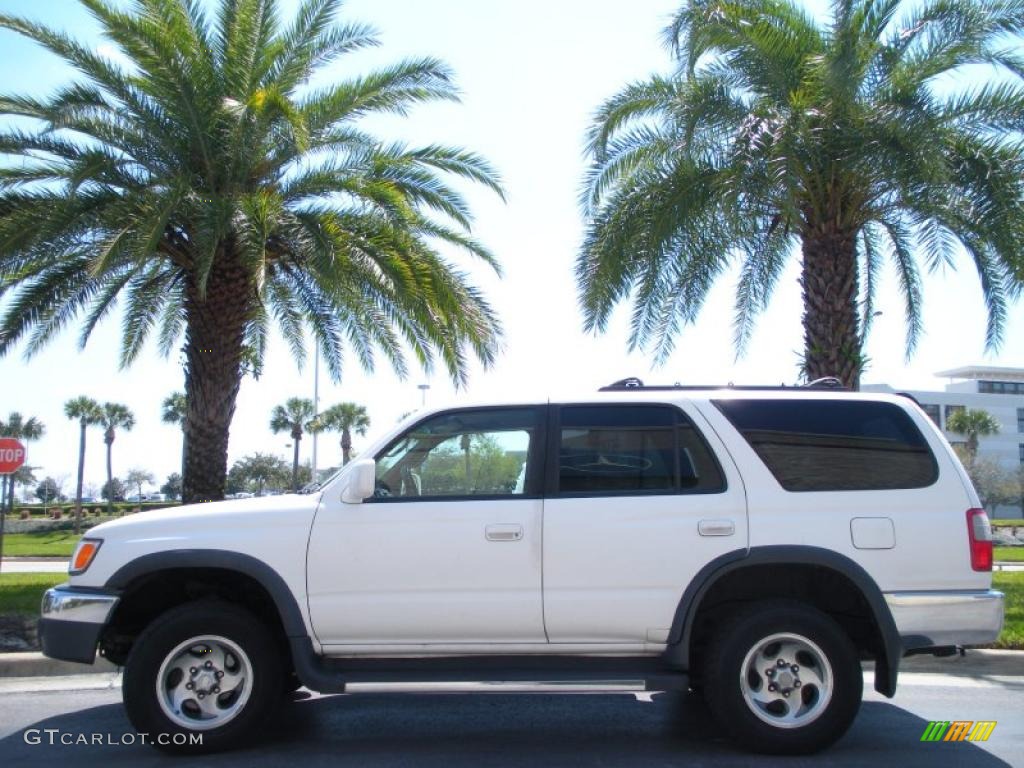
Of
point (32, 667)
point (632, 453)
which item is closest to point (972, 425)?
point (632, 453)

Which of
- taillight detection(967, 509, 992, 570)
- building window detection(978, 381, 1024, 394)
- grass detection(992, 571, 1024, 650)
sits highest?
building window detection(978, 381, 1024, 394)

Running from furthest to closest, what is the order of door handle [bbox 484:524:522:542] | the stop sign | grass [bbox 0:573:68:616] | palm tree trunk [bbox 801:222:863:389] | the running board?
the stop sign, palm tree trunk [bbox 801:222:863:389], grass [bbox 0:573:68:616], door handle [bbox 484:524:522:542], the running board

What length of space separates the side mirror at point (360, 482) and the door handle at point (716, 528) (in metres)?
1.83

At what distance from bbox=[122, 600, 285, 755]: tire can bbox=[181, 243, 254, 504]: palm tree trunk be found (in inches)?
308

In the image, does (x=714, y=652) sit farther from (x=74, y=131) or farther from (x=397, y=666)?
(x=74, y=131)

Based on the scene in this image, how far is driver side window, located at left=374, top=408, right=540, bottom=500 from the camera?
5.65 m

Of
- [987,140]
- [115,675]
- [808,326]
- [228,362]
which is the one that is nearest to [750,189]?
[808,326]

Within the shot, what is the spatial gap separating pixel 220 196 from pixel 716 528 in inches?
351

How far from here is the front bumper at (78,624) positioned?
18.0 ft

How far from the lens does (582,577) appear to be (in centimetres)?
540

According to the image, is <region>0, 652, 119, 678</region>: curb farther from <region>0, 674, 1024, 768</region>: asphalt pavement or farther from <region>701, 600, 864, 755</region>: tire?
<region>701, 600, 864, 755</region>: tire

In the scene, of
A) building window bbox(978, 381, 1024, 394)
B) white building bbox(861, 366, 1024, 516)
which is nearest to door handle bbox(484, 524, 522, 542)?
white building bbox(861, 366, 1024, 516)

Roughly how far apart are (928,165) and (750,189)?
2.20 m

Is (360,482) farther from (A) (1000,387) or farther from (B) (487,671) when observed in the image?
(A) (1000,387)
